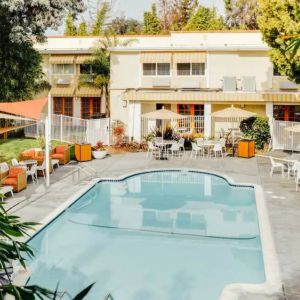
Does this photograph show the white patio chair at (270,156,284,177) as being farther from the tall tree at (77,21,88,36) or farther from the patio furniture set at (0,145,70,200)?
the tall tree at (77,21,88,36)

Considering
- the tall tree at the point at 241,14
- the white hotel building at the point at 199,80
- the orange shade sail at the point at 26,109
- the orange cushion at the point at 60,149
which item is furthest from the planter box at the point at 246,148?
the tall tree at the point at 241,14

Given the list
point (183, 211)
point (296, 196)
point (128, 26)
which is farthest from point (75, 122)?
point (128, 26)

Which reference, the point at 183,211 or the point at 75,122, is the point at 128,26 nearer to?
the point at 75,122

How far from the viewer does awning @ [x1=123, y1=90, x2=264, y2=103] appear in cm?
3300

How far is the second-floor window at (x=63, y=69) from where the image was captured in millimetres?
45406

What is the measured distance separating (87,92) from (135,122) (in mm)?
11551

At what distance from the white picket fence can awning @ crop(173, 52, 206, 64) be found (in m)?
7.29

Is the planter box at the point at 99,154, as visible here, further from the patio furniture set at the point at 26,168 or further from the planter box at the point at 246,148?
the planter box at the point at 246,148

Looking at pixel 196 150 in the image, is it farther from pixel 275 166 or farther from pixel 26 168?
pixel 26 168

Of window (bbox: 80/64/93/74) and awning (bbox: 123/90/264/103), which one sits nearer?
awning (bbox: 123/90/264/103)

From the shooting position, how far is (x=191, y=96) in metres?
33.5

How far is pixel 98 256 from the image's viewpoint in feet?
47.8

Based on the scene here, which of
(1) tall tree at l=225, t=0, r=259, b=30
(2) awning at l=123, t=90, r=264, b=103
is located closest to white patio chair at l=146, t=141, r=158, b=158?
(2) awning at l=123, t=90, r=264, b=103

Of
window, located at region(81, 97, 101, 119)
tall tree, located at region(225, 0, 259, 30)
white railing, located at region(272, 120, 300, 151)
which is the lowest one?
white railing, located at region(272, 120, 300, 151)
